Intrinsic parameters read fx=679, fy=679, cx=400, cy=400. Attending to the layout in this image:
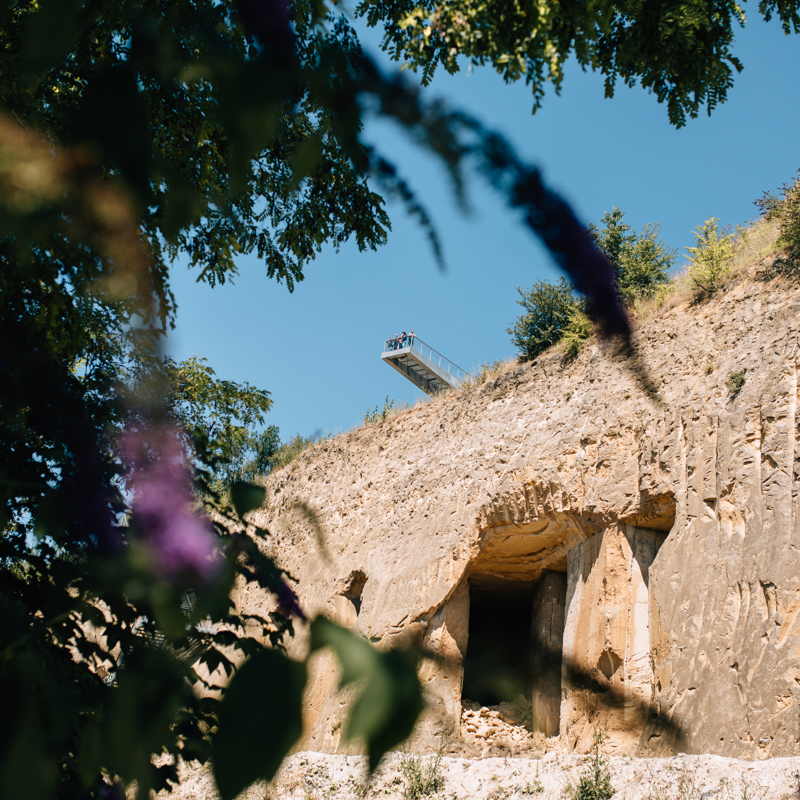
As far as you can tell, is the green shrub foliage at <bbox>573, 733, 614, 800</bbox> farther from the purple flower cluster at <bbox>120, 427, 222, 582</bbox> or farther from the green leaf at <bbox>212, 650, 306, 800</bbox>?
the green leaf at <bbox>212, 650, 306, 800</bbox>

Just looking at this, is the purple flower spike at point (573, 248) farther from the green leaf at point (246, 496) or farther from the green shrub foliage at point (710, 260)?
the green shrub foliage at point (710, 260)

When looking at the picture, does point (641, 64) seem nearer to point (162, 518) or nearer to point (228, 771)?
point (162, 518)

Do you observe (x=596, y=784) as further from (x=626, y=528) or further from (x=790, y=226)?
(x=790, y=226)

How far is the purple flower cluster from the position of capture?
0.66 m

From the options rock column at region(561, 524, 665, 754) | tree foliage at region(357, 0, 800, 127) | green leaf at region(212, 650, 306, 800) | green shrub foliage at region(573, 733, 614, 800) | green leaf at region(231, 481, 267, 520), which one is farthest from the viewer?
rock column at region(561, 524, 665, 754)

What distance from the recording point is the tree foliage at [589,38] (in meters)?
1.52

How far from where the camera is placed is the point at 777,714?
6.56m

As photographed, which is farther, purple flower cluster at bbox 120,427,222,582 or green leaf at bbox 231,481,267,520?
green leaf at bbox 231,481,267,520

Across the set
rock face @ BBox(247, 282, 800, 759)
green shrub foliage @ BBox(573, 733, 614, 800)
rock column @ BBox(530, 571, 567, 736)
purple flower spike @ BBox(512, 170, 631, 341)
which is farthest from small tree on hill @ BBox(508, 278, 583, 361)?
purple flower spike @ BBox(512, 170, 631, 341)

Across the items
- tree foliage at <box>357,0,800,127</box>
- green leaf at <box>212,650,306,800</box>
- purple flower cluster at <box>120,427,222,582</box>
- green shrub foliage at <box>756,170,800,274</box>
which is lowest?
green leaf at <box>212,650,306,800</box>

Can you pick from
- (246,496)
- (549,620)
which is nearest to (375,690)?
(246,496)

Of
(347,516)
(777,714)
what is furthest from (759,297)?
(347,516)

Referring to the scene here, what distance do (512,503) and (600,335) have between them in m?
10.4

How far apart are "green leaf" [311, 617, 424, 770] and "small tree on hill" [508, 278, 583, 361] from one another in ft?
43.0
